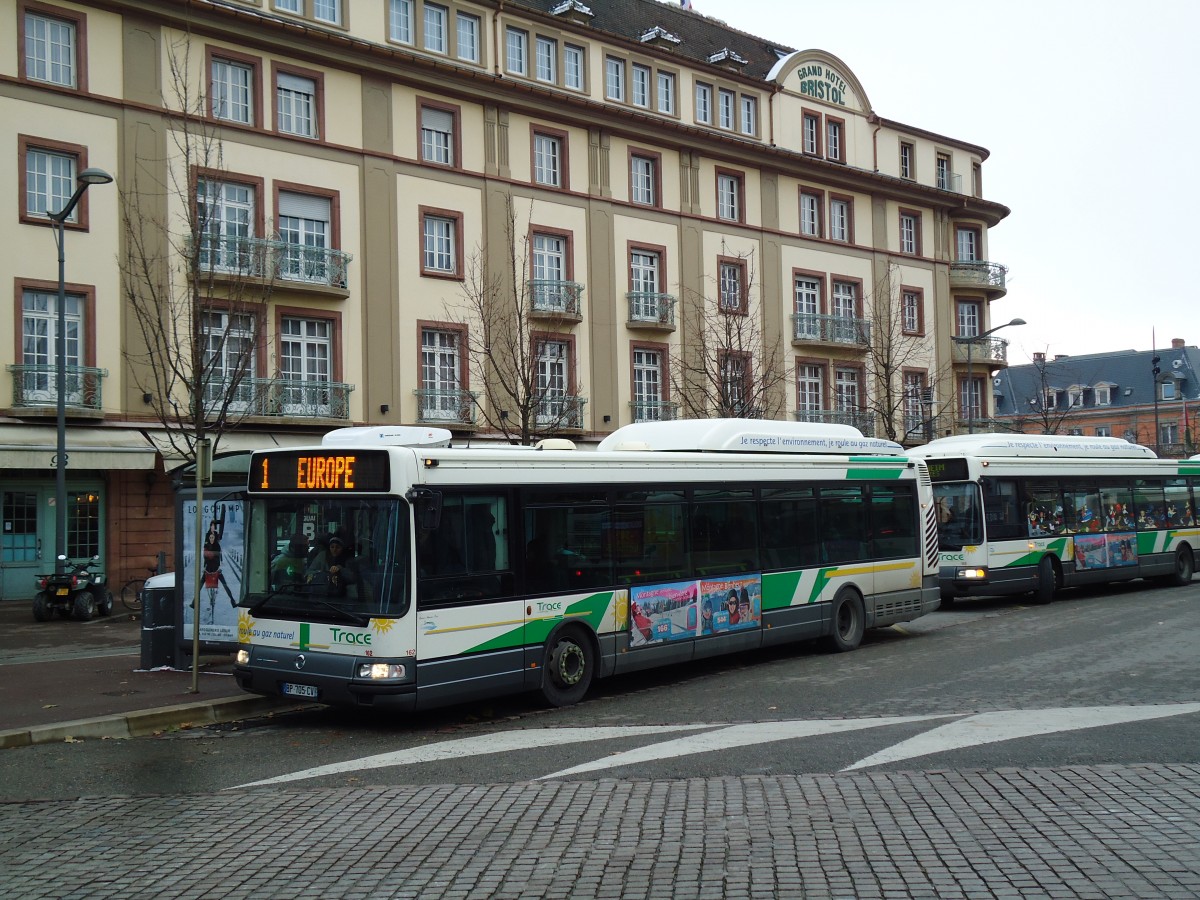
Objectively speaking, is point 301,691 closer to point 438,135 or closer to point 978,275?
point 438,135

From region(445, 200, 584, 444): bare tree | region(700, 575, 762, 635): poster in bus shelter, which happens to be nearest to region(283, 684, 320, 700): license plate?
region(700, 575, 762, 635): poster in bus shelter

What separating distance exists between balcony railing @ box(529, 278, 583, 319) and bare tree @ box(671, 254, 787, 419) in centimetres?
435

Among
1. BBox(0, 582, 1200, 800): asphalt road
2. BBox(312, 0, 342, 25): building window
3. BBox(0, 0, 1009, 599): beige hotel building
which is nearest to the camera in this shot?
BBox(0, 582, 1200, 800): asphalt road

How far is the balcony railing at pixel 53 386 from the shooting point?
25.1m

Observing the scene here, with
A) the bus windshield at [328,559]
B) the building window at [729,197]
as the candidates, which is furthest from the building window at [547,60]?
the bus windshield at [328,559]

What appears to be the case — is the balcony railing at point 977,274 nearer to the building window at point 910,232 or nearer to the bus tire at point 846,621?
→ the building window at point 910,232

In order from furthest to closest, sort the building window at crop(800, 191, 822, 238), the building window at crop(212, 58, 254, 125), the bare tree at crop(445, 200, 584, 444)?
1. the building window at crop(800, 191, 822, 238)
2. the bare tree at crop(445, 200, 584, 444)
3. the building window at crop(212, 58, 254, 125)

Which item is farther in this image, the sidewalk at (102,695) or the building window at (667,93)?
the building window at (667,93)

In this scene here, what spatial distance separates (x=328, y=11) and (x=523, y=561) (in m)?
23.5

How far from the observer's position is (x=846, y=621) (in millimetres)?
16203

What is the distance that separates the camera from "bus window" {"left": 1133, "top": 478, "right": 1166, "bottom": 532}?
25.0m

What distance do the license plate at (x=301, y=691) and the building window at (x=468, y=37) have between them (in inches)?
1009

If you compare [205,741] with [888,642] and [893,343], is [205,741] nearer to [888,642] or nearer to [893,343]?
[888,642]

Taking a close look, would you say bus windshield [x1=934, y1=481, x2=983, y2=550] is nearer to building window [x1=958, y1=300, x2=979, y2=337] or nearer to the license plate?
the license plate
